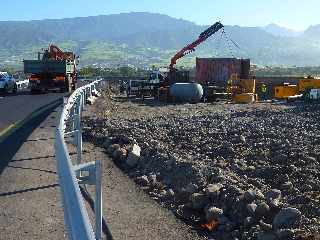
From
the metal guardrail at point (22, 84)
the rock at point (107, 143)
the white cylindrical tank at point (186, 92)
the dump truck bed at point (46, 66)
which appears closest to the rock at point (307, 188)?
the rock at point (107, 143)

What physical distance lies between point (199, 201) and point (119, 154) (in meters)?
4.73

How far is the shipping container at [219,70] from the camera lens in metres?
50.0

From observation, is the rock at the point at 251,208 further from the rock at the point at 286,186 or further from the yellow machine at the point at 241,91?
the yellow machine at the point at 241,91

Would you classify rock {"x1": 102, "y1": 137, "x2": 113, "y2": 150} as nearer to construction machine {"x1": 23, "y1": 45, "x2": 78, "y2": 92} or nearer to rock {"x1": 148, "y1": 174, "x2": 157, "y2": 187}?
rock {"x1": 148, "y1": 174, "x2": 157, "y2": 187}

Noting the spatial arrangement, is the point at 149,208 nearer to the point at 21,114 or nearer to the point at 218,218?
the point at 218,218

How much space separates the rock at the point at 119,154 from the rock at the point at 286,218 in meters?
6.30

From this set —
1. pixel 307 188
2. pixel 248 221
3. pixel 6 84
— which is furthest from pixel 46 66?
pixel 248 221

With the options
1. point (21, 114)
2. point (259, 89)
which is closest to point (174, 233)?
point (21, 114)

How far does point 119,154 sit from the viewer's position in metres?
14.1

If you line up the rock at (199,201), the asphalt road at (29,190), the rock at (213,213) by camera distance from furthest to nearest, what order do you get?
1. the rock at (199,201)
2. the rock at (213,213)
3. the asphalt road at (29,190)

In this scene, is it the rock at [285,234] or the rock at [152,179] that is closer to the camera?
the rock at [285,234]

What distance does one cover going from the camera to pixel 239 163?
13.5m

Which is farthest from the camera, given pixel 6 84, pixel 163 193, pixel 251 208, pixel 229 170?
pixel 6 84

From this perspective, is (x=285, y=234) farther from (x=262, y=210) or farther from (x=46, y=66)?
(x=46, y=66)
